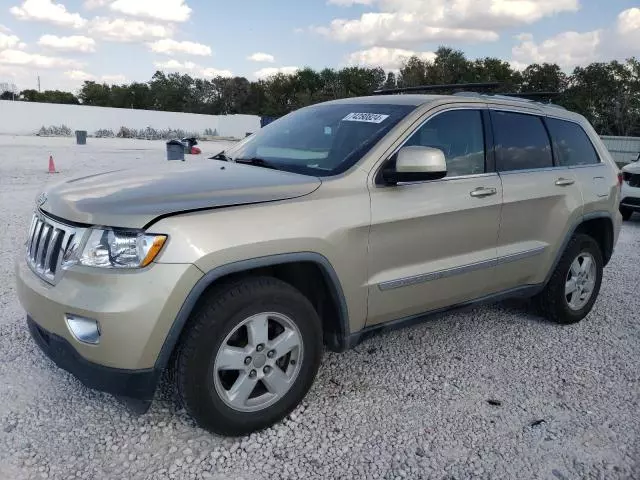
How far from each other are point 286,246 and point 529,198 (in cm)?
217

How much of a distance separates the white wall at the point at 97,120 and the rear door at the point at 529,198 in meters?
45.3

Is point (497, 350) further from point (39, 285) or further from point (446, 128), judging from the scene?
point (39, 285)

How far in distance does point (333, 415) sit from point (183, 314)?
115 cm

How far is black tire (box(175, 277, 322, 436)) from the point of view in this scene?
276 centimetres

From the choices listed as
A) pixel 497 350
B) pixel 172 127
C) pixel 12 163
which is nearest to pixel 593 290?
pixel 497 350

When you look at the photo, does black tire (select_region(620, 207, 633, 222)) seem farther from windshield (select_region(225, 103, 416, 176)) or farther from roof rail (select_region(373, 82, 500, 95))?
windshield (select_region(225, 103, 416, 176))

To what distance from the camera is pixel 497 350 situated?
14.1ft

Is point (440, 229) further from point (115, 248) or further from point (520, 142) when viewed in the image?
point (115, 248)

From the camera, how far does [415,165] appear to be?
322 centimetres

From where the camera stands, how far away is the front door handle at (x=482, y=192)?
3.83 m

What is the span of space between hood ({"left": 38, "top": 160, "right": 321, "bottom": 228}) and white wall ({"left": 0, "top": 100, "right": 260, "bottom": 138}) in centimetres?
4495

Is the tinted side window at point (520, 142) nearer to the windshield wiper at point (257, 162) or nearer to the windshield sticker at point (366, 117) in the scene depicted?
the windshield sticker at point (366, 117)


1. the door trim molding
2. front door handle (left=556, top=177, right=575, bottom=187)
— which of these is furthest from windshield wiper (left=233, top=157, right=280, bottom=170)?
front door handle (left=556, top=177, right=575, bottom=187)

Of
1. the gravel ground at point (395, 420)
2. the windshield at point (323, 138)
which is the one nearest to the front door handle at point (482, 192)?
the windshield at point (323, 138)
